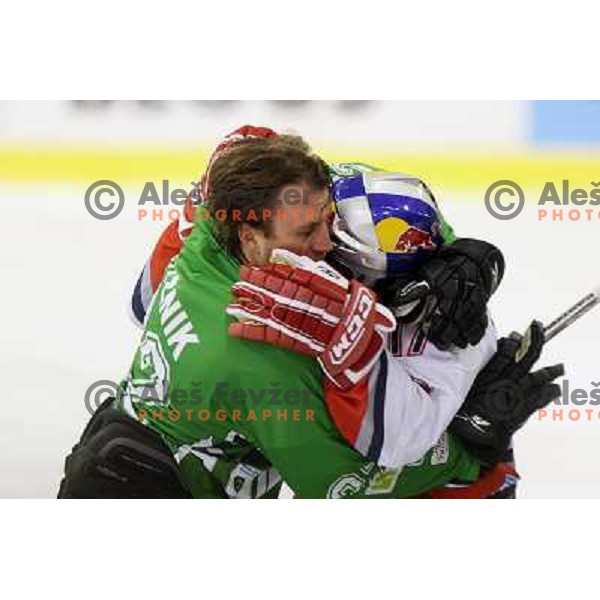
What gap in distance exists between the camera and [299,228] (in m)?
1.64

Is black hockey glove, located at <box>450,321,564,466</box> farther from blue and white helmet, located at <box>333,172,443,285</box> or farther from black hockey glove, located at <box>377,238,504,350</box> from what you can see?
blue and white helmet, located at <box>333,172,443,285</box>

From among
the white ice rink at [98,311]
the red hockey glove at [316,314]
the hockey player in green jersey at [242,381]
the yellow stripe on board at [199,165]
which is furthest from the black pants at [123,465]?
the yellow stripe on board at [199,165]

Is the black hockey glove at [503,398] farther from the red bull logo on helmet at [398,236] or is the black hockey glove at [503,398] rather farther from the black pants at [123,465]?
the black pants at [123,465]

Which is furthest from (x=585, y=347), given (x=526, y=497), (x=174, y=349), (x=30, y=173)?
(x=30, y=173)

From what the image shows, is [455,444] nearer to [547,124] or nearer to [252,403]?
[252,403]

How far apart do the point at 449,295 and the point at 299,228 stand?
0.24 m

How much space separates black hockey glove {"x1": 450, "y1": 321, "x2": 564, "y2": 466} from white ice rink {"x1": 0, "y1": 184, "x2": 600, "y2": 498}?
8cm

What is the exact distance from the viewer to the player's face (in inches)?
64.4

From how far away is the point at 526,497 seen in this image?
6.21ft

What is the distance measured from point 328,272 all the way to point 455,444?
0.38 meters

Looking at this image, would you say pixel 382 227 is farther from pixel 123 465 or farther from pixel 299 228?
pixel 123 465

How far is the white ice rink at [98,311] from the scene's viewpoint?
185 cm

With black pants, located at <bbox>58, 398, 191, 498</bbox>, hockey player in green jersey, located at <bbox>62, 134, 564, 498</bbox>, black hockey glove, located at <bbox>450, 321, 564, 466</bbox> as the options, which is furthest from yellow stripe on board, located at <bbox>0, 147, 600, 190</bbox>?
black pants, located at <bbox>58, 398, 191, 498</bbox>
